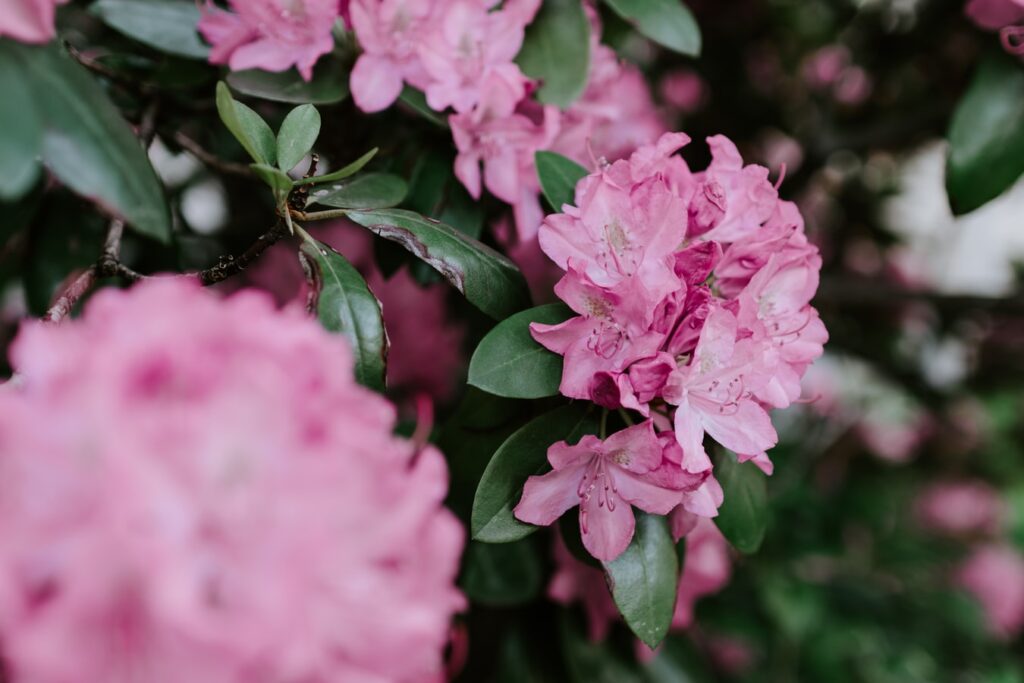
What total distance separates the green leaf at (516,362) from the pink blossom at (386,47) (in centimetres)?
26

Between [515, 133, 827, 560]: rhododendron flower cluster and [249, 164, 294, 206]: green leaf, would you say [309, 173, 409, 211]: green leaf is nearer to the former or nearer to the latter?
[249, 164, 294, 206]: green leaf

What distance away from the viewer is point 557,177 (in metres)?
0.78

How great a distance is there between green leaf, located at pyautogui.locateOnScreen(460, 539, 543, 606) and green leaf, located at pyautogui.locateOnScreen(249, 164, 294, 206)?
0.50 m

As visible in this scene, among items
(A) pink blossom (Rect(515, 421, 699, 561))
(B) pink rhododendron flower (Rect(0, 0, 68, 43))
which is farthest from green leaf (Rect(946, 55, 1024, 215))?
(B) pink rhododendron flower (Rect(0, 0, 68, 43))

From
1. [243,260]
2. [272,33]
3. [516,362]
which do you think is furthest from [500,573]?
[272,33]

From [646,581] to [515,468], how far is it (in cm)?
15

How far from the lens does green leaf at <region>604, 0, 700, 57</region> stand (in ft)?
3.00

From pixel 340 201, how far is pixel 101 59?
1.28ft

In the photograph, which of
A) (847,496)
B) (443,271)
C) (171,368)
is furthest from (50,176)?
(847,496)

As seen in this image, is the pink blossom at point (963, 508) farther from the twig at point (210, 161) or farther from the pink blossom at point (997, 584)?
the twig at point (210, 161)

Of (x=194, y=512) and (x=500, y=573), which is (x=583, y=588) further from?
(x=194, y=512)

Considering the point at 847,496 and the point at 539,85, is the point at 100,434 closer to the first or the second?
the point at 539,85

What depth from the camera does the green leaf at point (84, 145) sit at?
56 cm

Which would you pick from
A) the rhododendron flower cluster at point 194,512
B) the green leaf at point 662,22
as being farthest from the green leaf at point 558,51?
the rhododendron flower cluster at point 194,512
